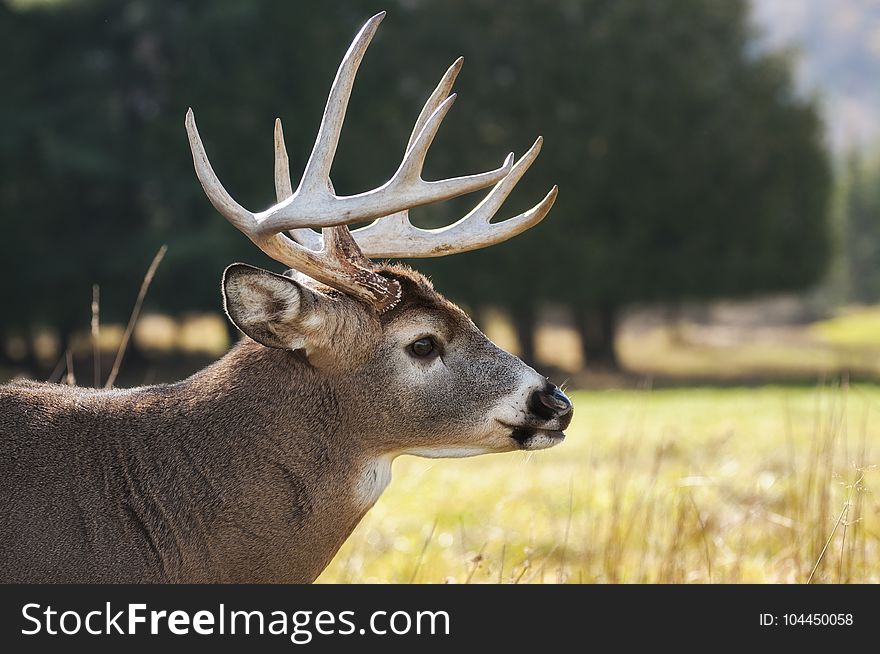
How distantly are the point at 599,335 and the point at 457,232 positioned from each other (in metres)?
24.8

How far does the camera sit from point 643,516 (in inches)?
262

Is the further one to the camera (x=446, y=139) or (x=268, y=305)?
(x=446, y=139)

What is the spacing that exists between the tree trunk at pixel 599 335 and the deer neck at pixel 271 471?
24415 mm

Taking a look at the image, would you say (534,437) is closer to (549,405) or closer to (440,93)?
(549,405)

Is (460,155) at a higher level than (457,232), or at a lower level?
higher

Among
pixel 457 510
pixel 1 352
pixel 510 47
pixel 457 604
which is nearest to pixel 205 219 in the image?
pixel 1 352

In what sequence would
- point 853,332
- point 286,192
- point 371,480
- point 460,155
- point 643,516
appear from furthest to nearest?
point 853,332 < point 460,155 < point 643,516 < point 286,192 < point 371,480

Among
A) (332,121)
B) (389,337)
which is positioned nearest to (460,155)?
(332,121)

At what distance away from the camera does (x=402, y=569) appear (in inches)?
216

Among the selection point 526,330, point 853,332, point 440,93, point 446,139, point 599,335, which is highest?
point 853,332

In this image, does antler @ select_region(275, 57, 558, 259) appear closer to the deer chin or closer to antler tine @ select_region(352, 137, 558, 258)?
antler tine @ select_region(352, 137, 558, 258)

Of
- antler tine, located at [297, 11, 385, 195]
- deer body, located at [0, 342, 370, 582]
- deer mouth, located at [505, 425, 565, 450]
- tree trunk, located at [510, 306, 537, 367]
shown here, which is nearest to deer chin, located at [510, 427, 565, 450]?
deer mouth, located at [505, 425, 565, 450]

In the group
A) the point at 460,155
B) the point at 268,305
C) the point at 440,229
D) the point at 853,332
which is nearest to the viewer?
the point at 268,305

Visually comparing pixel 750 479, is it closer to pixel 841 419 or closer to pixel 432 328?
pixel 841 419
